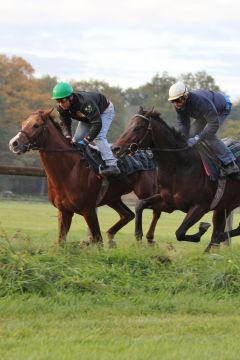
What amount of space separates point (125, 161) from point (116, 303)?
4.72m

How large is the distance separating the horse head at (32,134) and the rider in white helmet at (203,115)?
5.92ft

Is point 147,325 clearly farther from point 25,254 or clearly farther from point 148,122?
point 148,122

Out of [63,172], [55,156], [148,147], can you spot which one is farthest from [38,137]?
[148,147]

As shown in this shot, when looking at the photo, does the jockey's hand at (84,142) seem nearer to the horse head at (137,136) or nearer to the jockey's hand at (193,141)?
the horse head at (137,136)

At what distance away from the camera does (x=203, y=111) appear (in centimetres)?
1047

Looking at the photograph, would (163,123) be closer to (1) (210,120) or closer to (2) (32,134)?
(1) (210,120)

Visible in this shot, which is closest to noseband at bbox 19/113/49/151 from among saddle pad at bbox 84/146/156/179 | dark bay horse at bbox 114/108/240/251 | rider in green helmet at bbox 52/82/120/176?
rider in green helmet at bbox 52/82/120/176

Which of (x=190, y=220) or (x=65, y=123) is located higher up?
(x=65, y=123)

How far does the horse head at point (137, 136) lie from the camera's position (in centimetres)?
1027

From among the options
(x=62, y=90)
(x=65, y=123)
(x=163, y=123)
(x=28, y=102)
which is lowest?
(x=28, y=102)

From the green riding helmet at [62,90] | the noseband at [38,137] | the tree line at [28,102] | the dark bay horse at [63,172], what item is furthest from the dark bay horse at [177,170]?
the tree line at [28,102]

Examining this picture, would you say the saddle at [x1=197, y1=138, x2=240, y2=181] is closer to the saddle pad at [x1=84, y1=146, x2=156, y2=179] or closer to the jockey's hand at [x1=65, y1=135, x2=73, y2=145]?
the saddle pad at [x1=84, y1=146, x2=156, y2=179]

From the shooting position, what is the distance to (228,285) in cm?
786

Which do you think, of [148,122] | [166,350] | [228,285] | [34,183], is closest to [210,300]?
[228,285]
